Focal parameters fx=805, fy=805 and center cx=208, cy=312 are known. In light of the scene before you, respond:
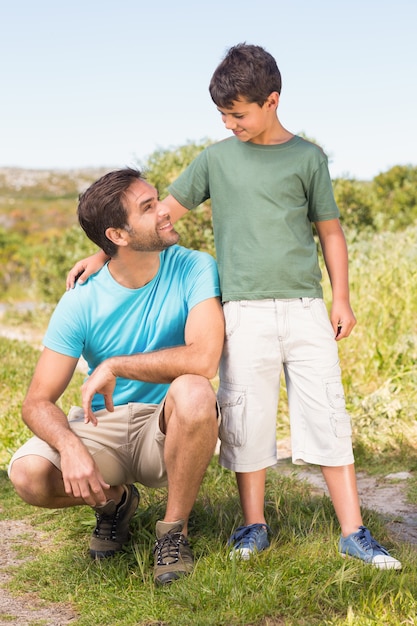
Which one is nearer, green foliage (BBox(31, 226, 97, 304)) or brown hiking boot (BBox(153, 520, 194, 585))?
brown hiking boot (BBox(153, 520, 194, 585))

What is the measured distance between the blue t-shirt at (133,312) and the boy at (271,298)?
0.14 meters

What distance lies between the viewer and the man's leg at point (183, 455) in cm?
277

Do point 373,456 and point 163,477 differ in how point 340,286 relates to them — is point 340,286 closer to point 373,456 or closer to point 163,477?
point 163,477

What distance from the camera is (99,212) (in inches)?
122

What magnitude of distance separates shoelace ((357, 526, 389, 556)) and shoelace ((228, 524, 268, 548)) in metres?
0.35

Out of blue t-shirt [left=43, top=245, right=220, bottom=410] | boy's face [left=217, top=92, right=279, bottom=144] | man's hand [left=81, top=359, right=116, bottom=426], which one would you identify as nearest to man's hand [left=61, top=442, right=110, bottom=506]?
man's hand [left=81, top=359, right=116, bottom=426]

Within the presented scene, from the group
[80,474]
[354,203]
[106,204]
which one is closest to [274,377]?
[80,474]

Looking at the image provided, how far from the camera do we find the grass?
2494mm

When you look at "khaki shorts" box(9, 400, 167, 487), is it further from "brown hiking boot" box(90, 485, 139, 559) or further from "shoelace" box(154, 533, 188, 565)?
"shoelace" box(154, 533, 188, 565)

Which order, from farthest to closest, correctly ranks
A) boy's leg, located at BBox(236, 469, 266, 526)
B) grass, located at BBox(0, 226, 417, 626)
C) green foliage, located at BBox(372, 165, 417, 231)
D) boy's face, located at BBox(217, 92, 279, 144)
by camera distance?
green foliage, located at BBox(372, 165, 417, 231) < boy's leg, located at BBox(236, 469, 266, 526) < boy's face, located at BBox(217, 92, 279, 144) < grass, located at BBox(0, 226, 417, 626)

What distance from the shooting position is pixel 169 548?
9.14 feet

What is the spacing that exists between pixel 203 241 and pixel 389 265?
233cm

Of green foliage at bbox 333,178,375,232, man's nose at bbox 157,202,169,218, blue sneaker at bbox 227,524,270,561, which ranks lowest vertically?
blue sneaker at bbox 227,524,270,561

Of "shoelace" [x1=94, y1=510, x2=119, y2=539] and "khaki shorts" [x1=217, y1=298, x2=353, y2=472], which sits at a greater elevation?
"khaki shorts" [x1=217, y1=298, x2=353, y2=472]
